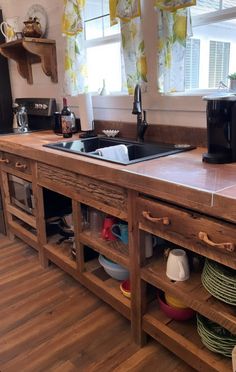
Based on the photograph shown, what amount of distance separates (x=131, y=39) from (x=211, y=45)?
453 millimetres

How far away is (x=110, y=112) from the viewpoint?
2.26 meters

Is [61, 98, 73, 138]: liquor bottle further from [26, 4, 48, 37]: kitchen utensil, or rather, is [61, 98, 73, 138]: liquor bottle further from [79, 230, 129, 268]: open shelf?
[26, 4, 48, 37]: kitchen utensil

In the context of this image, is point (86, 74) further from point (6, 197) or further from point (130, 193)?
point (130, 193)

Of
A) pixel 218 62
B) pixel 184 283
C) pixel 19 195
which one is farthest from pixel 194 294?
pixel 19 195

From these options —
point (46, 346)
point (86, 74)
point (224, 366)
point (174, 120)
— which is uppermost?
point (86, 74)

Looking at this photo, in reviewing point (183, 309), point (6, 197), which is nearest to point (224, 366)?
point (183, 309)

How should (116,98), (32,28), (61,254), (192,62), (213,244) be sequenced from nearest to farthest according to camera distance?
1. (213,244)
2. (192,62)
3. (61,254)
4. (116,98)
5. (32,28)

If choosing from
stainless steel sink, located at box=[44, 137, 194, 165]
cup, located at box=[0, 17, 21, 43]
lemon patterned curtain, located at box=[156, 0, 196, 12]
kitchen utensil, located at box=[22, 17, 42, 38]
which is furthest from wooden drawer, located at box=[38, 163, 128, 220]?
cup, located at box=[0, 17, 21, 43]

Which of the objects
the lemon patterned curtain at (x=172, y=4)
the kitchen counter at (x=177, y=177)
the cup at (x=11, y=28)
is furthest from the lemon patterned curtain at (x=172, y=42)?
the cup at (x=11, y=28)

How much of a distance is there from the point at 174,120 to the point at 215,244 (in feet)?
3.26

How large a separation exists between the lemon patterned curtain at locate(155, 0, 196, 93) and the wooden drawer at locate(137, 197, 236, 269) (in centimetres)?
76

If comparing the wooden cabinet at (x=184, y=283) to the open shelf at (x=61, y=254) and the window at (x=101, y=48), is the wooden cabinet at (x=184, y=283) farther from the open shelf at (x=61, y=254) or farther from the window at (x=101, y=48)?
the window at (x=101, y=48)

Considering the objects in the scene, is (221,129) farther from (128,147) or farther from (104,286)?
(104,286)

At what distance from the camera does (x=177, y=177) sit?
1179 millimetres
